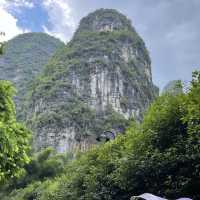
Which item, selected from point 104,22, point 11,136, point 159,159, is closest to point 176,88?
point 159,159

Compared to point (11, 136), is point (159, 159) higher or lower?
higher

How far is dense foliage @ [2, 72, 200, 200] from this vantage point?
16.3 meters

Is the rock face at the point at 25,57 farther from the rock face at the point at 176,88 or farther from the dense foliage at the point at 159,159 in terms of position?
the rock face at the point at 176,88

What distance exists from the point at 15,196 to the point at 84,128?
5572 cm

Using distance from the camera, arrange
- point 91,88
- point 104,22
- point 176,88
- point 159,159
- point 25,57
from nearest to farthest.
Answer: point 159,159, point 176,88, point 91,88, point 104,22, point 25,57

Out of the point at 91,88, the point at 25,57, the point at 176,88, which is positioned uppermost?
the point at 25,57

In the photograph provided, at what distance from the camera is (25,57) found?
6703 inches

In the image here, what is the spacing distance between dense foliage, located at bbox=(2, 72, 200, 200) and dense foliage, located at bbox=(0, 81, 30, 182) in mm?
5761

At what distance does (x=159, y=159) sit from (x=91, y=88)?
82576 mm

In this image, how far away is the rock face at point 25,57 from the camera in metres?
155

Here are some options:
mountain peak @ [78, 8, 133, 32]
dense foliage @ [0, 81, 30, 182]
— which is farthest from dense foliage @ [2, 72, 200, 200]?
mountain peak @ [78, 8, 133, 32]

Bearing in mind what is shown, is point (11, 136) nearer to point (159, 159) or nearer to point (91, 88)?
point (159, 159)

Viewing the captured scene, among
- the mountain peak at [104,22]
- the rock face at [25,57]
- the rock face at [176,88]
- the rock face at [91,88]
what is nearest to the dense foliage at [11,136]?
the rock face at [176,88]

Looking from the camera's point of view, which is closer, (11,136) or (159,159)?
(11,136)
